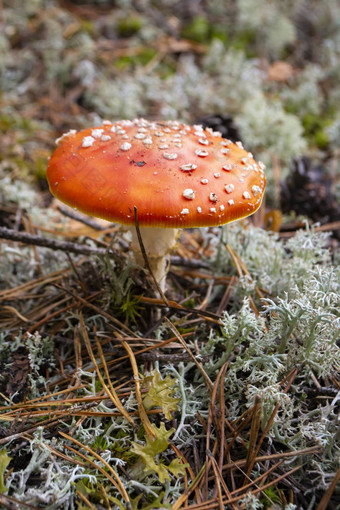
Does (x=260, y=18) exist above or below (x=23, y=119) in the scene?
above

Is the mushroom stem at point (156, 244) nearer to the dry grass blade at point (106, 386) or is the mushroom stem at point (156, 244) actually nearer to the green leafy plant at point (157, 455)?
the dry grass blade at point (106, 386)

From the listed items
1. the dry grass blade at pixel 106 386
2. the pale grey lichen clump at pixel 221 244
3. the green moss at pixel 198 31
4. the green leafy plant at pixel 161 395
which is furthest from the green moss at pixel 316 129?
the green leafy plant at pixel 161 395

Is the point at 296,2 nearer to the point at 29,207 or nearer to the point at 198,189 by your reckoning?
the point at 29,207

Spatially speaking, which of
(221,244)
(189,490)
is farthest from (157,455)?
(221,244)

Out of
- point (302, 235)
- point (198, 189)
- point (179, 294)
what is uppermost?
point (198, 189)

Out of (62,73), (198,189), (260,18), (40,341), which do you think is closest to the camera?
(198,189)

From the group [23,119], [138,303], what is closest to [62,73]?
[23,119]

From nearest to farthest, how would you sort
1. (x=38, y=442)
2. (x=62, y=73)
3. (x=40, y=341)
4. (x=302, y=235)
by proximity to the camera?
(x=38, y=442), (x=40, y=341), (x=302, y=235), (x=62, y=73)

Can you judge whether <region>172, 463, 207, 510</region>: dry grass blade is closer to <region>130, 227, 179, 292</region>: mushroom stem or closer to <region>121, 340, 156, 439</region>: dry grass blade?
<region>121, 340, 156, 439</region>: dry grass blade
